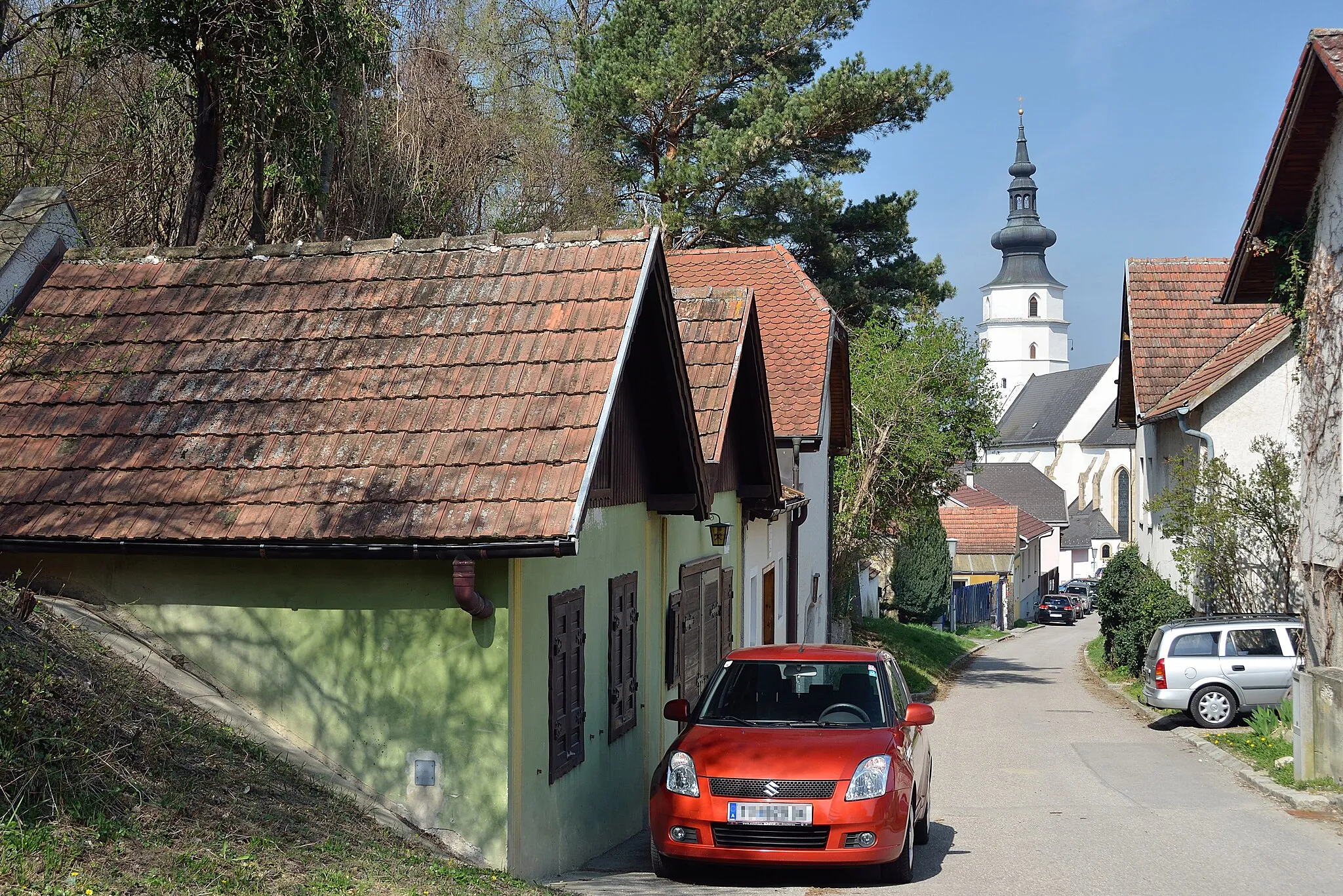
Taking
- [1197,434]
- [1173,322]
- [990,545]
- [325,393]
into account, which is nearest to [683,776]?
[325,393]

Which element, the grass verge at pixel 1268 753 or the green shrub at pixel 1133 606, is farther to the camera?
the green shrub at pixel 1133 606

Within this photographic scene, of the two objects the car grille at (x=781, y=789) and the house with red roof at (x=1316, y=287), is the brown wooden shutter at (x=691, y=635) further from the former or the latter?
the house with red roof at (x=1316, y=287)

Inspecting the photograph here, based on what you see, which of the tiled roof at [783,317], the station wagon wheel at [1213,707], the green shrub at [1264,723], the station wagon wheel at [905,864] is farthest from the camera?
the tiled roof at [783,317]

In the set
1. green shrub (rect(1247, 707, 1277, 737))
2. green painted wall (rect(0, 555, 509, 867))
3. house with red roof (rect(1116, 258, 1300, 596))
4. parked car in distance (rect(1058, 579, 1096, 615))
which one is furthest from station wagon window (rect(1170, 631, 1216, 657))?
parked car in distance (rect(1058, 579, 1096, 615))

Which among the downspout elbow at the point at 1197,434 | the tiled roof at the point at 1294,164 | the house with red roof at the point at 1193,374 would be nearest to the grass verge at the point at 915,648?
the house with red roof at the point at 1193,374

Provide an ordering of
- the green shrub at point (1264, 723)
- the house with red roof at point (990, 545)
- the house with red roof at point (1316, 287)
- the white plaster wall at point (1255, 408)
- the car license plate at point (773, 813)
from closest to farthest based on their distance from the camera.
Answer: the car license plate at point (773, 813)
the house with red roof at point (1316, 287)
the green shrub at point (1264, 723)
the white plaster wall at point (1255, 408)
the house with red roof at point (990, 545)

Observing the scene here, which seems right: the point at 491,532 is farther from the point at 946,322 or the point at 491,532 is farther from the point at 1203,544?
the point at 946,322

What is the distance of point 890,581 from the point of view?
2003 inches

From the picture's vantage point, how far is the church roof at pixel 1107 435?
316 feet

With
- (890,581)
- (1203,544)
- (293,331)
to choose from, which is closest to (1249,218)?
(1203,544)

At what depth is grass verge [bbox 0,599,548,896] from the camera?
579 cm

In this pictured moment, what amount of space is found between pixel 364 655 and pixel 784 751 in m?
2.90

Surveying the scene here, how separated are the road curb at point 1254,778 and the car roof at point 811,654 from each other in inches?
201

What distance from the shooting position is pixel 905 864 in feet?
30.4
